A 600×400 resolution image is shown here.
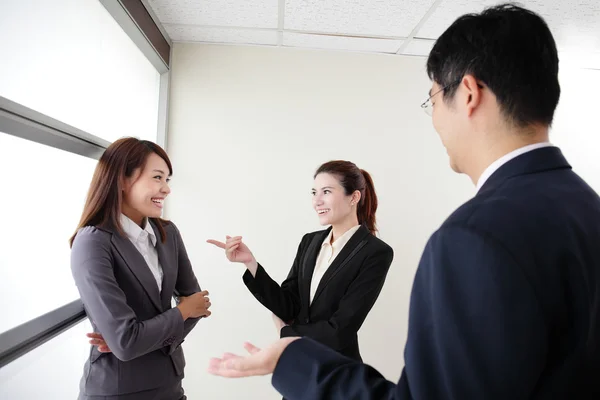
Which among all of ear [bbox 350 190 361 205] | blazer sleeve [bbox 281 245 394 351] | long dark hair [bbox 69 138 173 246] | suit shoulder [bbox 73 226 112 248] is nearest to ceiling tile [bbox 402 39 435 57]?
ear [bbox 350 190 361 205]

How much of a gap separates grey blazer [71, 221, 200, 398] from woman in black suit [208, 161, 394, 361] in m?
0.44

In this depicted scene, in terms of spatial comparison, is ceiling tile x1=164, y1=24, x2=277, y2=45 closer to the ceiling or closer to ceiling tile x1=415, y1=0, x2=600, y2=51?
the ceiling

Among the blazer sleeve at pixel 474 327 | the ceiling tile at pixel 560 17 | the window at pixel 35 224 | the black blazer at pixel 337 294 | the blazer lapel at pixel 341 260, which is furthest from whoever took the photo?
the ceiling tile at pixel 560 17

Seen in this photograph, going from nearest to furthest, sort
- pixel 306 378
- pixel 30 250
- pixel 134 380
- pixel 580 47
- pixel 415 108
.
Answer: pixel 306 378 → pixel 134 380 → pixel 30 250 → pixel 580 47 → pixel 415 108

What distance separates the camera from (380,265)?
70.6 inches

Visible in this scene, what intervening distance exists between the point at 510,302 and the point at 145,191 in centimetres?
141

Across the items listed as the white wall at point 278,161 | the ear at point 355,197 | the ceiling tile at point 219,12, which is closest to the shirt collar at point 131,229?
the ear at point 355,197

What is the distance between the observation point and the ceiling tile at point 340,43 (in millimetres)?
2818

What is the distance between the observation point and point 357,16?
2486mm

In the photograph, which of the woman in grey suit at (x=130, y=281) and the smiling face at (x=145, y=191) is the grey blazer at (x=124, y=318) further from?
the smiling face at (x=145, y=191)

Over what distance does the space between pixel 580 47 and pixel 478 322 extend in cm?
314

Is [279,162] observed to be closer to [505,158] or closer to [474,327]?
[505,158]

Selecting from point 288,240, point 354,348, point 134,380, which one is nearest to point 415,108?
point 288,240

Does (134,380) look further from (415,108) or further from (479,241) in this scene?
(415,108)
